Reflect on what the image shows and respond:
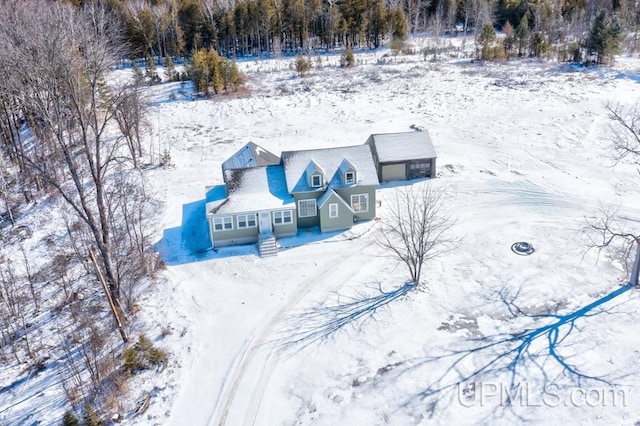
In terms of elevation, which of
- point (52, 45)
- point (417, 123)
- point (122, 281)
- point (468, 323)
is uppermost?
point (52, 45)

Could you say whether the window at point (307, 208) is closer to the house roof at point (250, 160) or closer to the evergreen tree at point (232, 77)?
the house roof at point (250, 160)

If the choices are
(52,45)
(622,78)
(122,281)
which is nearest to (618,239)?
(122,281)

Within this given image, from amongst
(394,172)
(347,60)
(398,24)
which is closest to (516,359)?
(394,172)

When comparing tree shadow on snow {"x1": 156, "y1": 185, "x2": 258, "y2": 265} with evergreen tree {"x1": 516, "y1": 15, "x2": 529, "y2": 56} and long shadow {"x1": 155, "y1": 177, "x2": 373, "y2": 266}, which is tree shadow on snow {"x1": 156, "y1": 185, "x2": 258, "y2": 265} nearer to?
long shadow {"x1": 155, "y1": 177, "x2": 373, "y2": 266}

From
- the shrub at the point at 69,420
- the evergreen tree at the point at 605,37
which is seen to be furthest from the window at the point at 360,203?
the evergreen tree at the point at 605,37

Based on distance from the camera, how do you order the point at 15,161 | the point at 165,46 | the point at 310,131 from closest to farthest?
the point at 15,161 → the point at 310,131 → the point at 165,46

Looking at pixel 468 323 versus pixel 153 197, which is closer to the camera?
pixel 468 323

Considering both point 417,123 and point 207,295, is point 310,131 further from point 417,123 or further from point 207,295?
point 207,295
